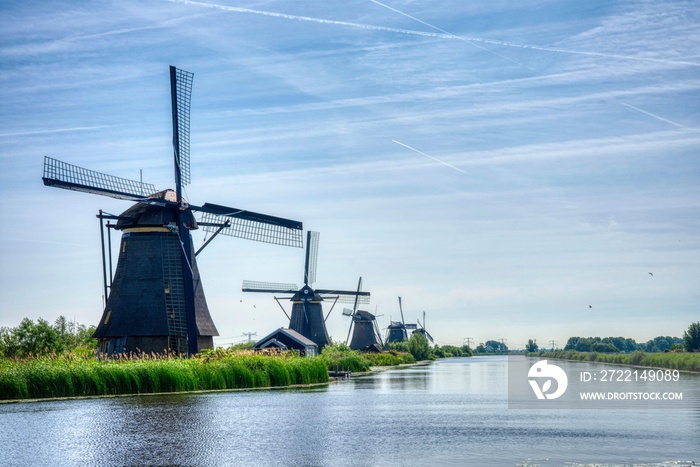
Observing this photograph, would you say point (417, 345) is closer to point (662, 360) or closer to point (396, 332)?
point (396, 332)

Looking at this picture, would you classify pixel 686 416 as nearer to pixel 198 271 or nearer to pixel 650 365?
pixel 198 271

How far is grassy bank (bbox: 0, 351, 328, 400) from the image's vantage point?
29.2 m

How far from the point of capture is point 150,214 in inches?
1543

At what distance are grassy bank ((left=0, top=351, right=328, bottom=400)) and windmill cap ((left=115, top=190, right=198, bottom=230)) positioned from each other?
689 cm

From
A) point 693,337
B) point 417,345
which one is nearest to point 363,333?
point 417,345

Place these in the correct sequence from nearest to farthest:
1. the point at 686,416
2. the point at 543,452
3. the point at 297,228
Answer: the point at 543,452 < the point at 686,416 < the point at 297,228

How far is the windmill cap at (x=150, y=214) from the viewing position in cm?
3888

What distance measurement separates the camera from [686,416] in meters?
24.1

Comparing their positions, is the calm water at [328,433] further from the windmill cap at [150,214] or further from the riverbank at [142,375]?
the windmill cap at [150,214]

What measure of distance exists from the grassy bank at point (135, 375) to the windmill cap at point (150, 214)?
6886 millimetres

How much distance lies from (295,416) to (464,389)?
19137 mm

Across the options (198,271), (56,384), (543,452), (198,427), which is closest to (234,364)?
(198,271)

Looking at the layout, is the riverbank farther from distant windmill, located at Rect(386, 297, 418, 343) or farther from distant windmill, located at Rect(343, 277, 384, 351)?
distant windmill, located at Rect(386, 297, 418, 343)

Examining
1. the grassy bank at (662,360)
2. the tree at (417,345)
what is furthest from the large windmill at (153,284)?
the tree at (417,345)
